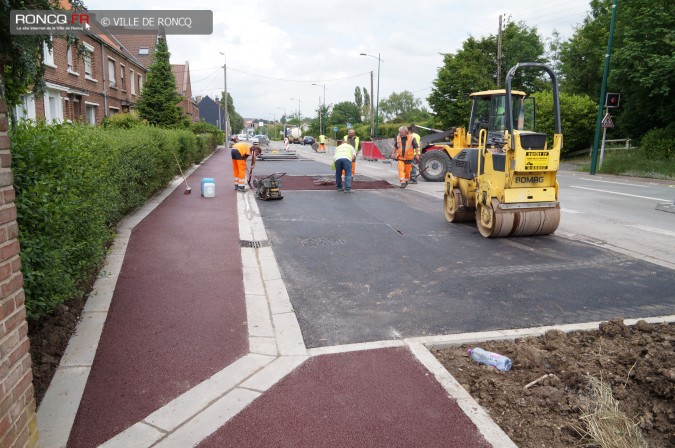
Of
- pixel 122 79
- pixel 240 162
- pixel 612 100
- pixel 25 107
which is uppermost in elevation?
pixel 122 79

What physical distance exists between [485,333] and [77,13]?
4.47 m

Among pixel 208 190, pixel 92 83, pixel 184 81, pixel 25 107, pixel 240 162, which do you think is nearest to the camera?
pixel 25 107

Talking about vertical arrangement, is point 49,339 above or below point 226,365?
above

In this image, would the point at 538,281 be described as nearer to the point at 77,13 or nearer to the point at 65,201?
the point at 65,201

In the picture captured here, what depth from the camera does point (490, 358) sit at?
12.7ft

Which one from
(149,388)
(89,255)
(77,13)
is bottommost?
(149,388)

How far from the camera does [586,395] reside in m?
3.31

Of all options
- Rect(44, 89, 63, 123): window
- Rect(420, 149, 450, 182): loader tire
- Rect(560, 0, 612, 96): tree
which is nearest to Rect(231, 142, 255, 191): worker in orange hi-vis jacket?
Rect(420, 149, 450, 182): loader tire

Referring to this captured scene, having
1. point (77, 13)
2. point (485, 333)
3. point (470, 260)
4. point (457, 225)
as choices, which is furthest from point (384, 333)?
point (457, 225)

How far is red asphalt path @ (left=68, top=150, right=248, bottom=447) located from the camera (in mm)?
3322

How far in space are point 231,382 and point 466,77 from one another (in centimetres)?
3769

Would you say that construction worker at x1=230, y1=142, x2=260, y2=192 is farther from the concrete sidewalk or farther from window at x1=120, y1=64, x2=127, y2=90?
window at x1=120, y1=64, x2=127, y2=90

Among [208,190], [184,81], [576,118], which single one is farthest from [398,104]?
[208,190]

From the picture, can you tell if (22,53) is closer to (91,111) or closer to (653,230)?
(653,230)
